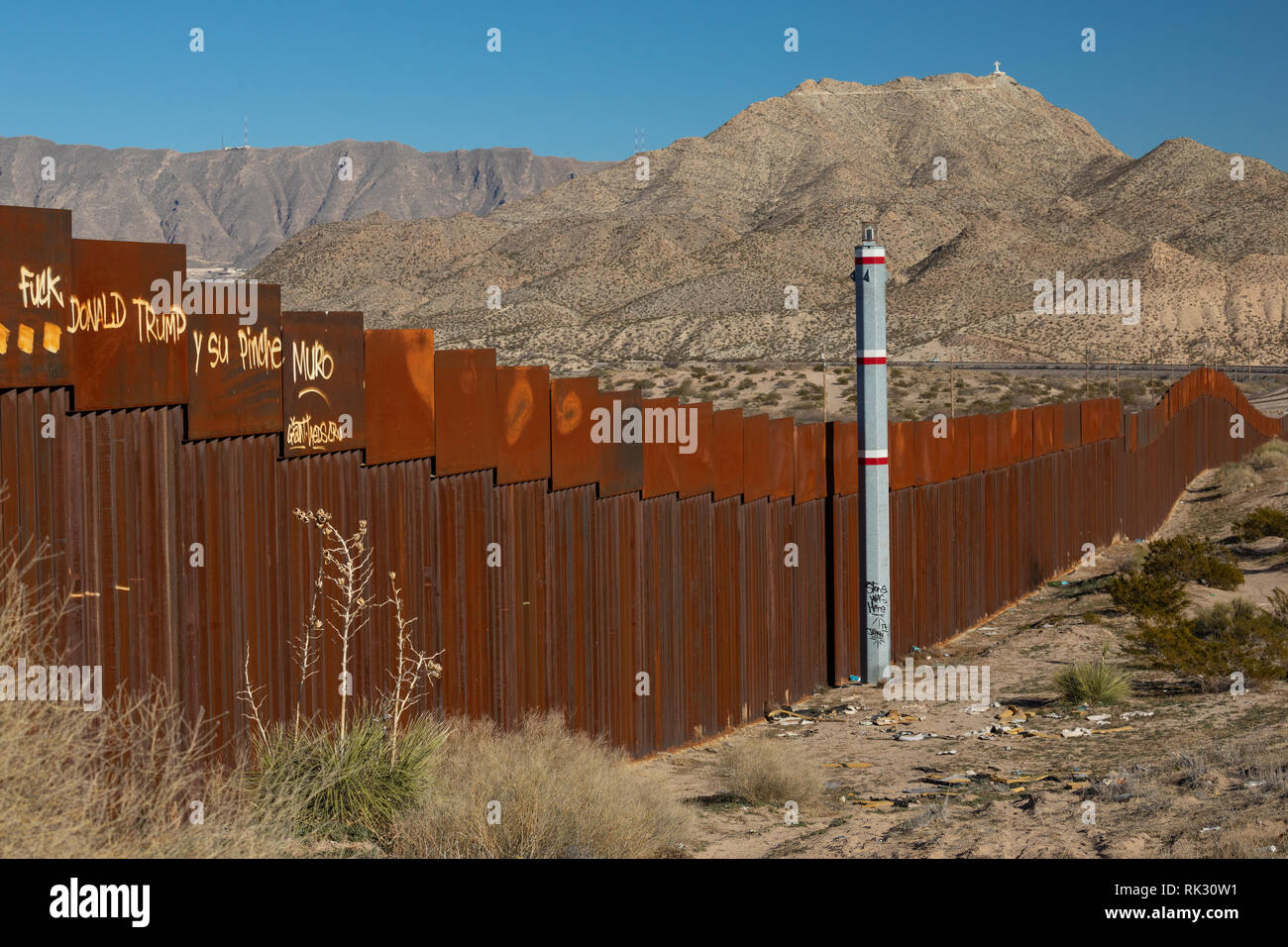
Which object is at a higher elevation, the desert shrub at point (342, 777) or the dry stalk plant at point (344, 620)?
the dry stalk plant at point (344, 620)

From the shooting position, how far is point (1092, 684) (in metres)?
13.4

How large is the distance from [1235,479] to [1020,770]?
26673mm

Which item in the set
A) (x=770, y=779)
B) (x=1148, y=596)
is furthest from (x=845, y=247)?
(x=770, y=779)

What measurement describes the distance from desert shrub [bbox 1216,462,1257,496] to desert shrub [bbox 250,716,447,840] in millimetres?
30774

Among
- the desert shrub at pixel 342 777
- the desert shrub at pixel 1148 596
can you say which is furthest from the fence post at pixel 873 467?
the desert shrub at pixel 342 777

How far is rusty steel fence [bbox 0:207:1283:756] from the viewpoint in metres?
6.66

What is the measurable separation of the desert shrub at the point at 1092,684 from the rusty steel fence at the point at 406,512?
3.01m

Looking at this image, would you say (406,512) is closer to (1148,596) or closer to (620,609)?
(620,609)

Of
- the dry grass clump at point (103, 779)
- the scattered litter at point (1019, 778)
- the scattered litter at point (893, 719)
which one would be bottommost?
the scattered litter at point (893, 719)

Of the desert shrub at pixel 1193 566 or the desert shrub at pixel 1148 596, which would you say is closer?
the desert shrub at pixel 1148 596

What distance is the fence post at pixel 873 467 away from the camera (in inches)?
623

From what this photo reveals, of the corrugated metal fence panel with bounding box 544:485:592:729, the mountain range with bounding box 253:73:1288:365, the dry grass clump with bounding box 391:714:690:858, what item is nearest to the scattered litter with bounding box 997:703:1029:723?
the corrugated metal fence panel with bounding box 544:485:592:729

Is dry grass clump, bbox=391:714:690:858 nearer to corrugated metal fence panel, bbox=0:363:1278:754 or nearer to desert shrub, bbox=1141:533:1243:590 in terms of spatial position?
corrugated metal fence panel, bbox=0:363:1278:754
